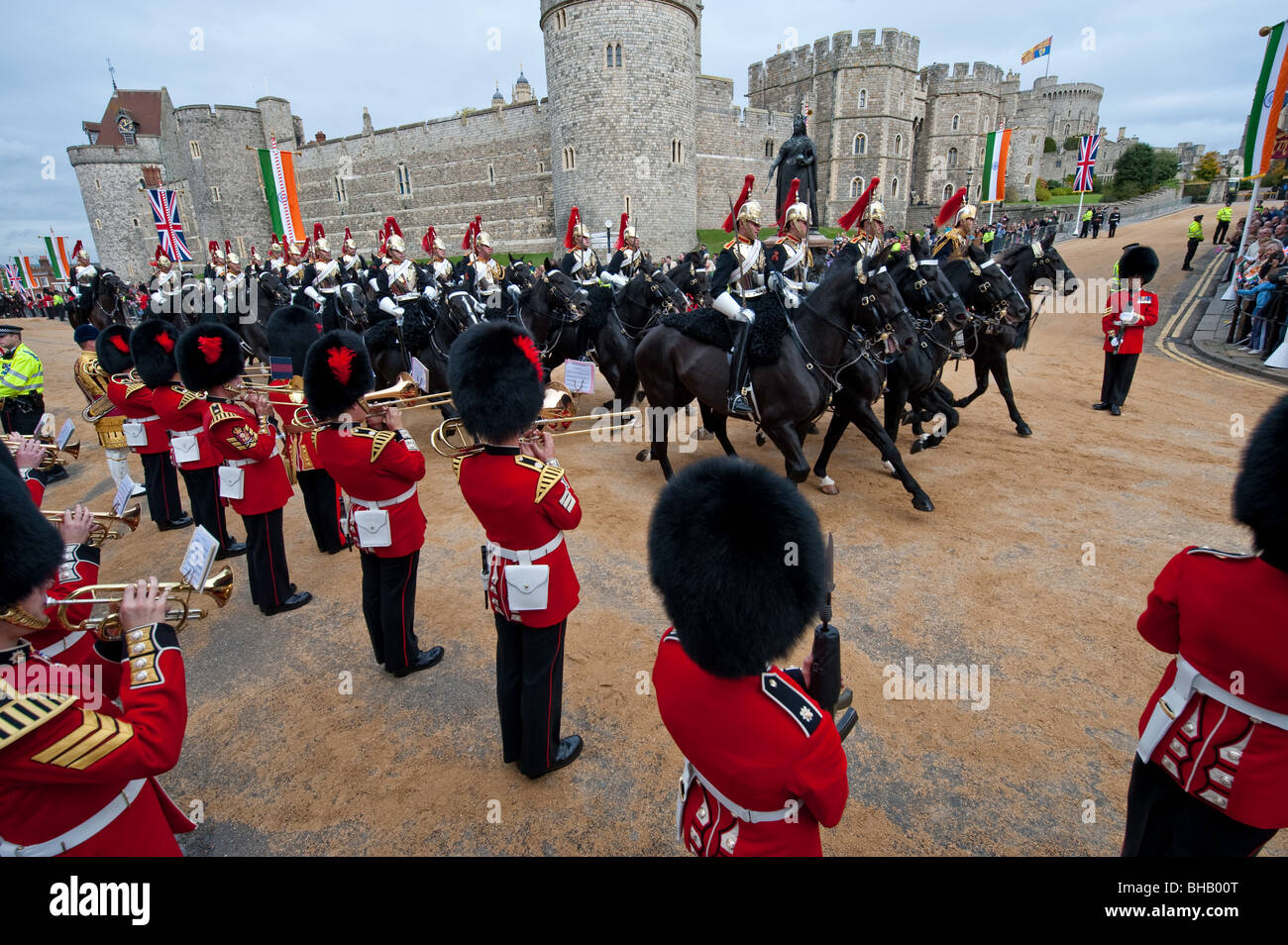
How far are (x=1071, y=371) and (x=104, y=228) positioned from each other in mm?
67702

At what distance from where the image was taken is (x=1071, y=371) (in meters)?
11.6

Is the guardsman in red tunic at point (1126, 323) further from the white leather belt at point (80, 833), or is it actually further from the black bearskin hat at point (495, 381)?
the white leather belt at point (80, 833)

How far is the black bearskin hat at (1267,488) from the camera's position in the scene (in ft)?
5.54

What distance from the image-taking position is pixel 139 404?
229 inches

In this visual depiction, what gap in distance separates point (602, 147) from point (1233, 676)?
36.3m

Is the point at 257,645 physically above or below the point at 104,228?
below

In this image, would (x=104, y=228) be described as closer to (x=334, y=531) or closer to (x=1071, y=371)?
(x=334, y=531)

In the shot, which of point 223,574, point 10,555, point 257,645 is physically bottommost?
point 257,645

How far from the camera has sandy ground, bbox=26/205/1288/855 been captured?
2.97 meters

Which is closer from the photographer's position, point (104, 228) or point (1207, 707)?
point (1207, 707)

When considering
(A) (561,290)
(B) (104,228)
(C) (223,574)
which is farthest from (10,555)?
(B) (104,228)

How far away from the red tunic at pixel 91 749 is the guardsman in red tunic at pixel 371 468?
1700mm

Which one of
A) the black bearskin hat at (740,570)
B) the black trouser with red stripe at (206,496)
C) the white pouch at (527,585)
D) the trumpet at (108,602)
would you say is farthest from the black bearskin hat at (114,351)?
the black bearskin hat at (740,570)

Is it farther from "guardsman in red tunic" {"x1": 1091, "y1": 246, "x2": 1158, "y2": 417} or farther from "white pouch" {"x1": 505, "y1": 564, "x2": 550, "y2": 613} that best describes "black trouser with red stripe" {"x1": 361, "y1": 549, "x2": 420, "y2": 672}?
"guardsman in red tunic" {"x1": 1091, "y1": 246, "x2": 1158, "y2": 417}
